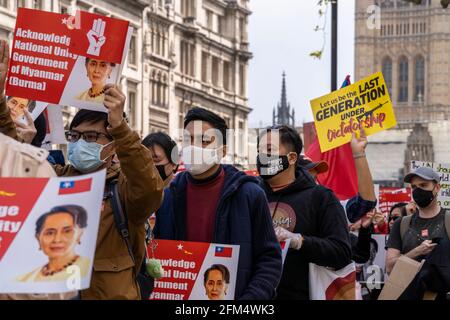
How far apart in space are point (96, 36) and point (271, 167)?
1734 mm

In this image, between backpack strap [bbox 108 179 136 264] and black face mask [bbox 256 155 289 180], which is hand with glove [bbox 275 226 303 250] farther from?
backpack strap [bbox 108 179 136 264]

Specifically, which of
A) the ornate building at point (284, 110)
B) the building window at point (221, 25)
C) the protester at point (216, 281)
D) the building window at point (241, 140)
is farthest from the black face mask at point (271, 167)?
the ornate building at point (284, 110)

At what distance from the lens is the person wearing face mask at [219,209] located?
632 cm

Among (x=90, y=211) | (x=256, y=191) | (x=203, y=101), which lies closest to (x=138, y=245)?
(x=256, y=191)

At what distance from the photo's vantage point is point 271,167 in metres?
7.45

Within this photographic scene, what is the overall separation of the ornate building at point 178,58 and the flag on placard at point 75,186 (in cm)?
3783

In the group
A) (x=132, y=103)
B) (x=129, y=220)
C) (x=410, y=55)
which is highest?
(x=410, y=55)

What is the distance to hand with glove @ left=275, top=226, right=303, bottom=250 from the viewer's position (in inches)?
279

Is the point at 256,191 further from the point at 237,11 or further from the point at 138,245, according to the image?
the point at 237,11

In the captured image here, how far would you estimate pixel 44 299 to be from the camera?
4691 mm

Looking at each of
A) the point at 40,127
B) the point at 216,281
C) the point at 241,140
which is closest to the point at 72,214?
the point at 216,281

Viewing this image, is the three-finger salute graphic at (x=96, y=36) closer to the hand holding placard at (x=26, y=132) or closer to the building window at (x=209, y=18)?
the hand holding placard at (x=26, y=132)

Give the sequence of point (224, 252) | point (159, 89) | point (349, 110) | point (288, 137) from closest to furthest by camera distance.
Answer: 1. point (224, 252)
2. point (288, 137)
3. point (349, 110)
4. point (159, 89)

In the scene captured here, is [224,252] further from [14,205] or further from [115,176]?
[14,205]
